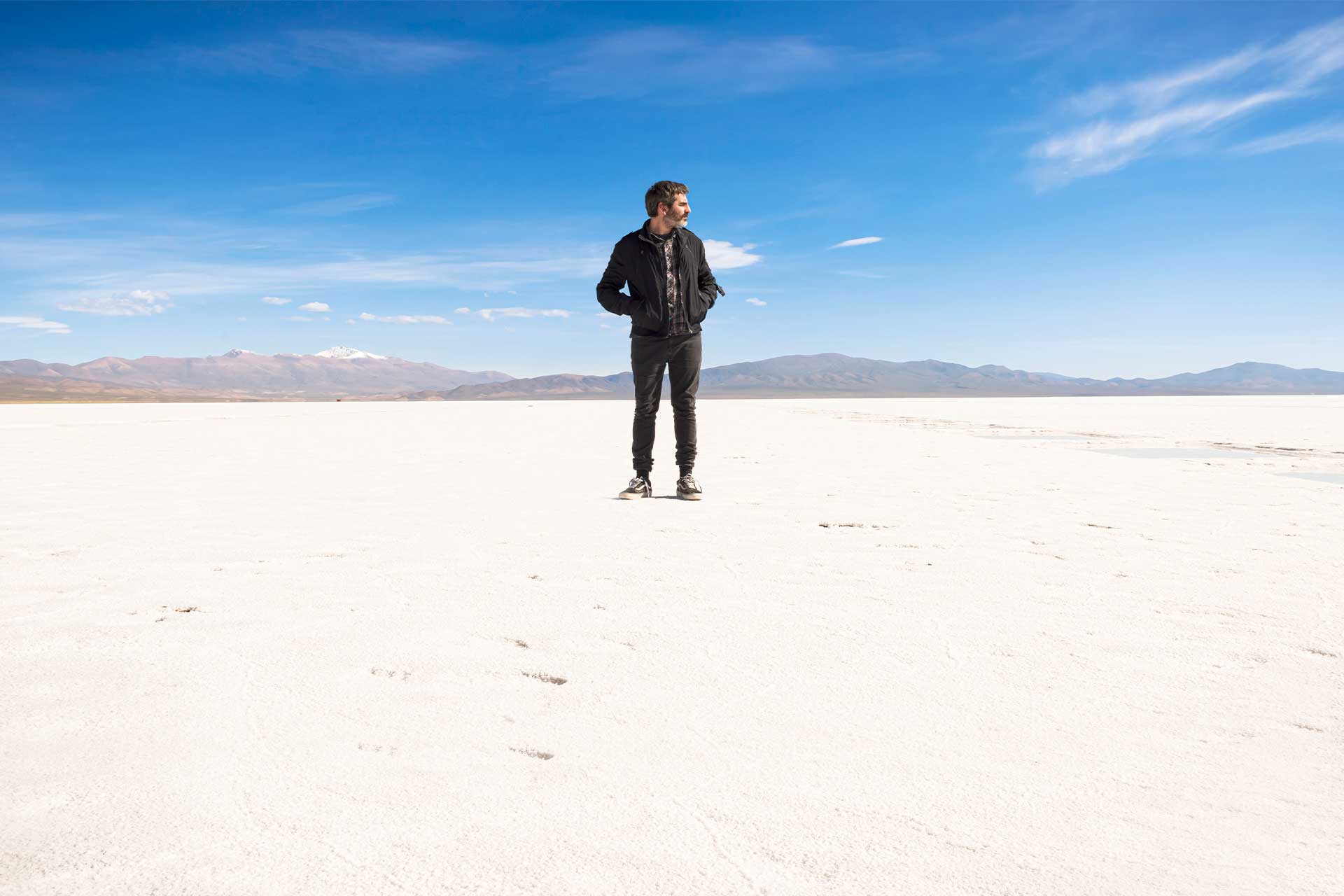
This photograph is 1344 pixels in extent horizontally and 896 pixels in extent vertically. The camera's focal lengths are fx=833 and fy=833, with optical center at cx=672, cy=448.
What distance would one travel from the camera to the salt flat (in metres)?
1.39

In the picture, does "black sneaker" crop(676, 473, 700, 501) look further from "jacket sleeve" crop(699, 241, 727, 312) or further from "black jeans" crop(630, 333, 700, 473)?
"jacket sleeve" crop(699, 241, 727, 312)

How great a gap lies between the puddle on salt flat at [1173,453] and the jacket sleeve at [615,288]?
743cm

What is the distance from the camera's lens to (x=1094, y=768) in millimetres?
1685

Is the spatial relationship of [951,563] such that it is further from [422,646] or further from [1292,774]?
[422,646]

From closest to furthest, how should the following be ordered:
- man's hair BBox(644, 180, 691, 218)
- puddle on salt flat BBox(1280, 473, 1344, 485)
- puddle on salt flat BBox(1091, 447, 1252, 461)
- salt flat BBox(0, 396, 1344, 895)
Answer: salt flat BBox(0, 396, 1344, 895), man's hair BBox(644, 180, 691, 218), puddle on salt flat BBox(1280, 473, 1344, 485), puddle on salt flat BBox(1091, 447, 1252, 461)

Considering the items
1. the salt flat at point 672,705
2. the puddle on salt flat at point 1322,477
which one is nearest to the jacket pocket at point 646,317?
the salt flat at point 672,705

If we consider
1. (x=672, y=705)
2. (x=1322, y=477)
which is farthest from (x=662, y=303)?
(x=1322, y=477)

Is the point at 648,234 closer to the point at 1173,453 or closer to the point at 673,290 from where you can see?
the point at 673,290

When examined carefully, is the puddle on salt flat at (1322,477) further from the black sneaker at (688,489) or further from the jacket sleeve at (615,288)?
the jacket sleeve at (615,288)

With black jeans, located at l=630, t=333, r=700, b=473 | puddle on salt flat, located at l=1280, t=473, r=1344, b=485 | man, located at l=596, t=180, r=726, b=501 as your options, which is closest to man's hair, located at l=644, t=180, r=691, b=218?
man, located at l=596, t=180, r=726, b=501

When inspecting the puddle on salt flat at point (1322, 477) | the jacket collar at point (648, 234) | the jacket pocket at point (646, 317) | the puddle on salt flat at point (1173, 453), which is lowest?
the puddle on salt flat at point (1173, 453)

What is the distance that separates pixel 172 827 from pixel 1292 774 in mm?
2125

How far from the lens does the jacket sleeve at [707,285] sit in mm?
5520

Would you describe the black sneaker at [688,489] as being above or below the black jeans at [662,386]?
below
